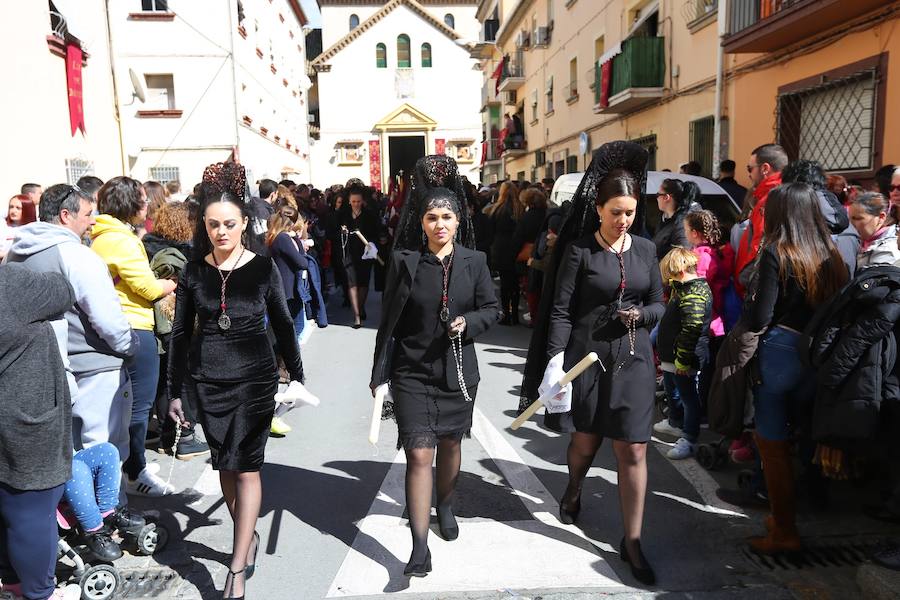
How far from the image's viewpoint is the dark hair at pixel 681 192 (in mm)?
6051

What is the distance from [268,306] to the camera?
351 cm

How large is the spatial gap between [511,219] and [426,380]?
668 cm

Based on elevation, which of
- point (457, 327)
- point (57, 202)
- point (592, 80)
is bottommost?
point (457, 327)

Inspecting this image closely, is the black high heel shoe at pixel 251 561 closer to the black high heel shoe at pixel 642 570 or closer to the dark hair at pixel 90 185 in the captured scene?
the black high heel shoe at pixel 642 570

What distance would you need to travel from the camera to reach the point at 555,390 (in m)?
3.37

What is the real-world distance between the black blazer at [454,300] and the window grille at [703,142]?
1027cm

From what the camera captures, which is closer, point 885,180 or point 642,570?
point 642,570

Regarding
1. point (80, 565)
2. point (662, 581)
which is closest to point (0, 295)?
point (80, 565)

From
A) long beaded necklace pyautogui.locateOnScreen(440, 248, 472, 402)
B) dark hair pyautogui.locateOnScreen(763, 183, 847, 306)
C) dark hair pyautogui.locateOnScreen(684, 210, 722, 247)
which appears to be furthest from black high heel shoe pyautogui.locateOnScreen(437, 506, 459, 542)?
dark hair pyautogui.locateOnScreen(684, 210, 722, 247)

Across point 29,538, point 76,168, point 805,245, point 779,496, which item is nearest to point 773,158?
point 805,245

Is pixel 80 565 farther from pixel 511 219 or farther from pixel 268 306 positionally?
pixel 511 219

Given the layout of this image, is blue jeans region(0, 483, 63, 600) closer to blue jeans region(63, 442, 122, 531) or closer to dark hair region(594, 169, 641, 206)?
blue jeans region(63, 442, 122, 531)

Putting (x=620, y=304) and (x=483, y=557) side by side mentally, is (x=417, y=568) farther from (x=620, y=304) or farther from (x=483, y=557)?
(x=620, y=304)

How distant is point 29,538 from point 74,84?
411 inches
